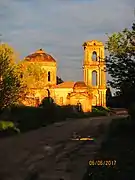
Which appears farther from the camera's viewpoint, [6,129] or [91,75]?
[91,75]

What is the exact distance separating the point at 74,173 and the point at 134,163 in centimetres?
176

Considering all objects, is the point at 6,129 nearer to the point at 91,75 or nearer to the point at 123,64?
the point at 123,64

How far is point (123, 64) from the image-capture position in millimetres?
16516

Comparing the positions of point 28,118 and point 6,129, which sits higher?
point 28,118

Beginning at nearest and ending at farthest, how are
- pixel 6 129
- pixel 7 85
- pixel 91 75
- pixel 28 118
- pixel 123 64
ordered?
pixel 123 64, pixel 6 129, pixel 7 85, pixel 28 118, pixel 91 75

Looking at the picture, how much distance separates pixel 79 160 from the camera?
52.9ft

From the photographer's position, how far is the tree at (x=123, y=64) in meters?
16.2

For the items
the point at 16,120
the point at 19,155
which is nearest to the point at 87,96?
the point at 16,120

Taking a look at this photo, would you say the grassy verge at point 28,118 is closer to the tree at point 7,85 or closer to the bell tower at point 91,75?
the tree at point 7,85

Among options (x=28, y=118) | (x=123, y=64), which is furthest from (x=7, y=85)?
(x=123, y=64)

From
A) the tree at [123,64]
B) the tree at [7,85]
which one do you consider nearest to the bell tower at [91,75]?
the tree at [7,85]

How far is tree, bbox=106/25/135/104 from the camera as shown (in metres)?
16.2

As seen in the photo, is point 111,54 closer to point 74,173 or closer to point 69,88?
point 74,173

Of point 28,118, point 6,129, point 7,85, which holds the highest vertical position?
point 7,85
